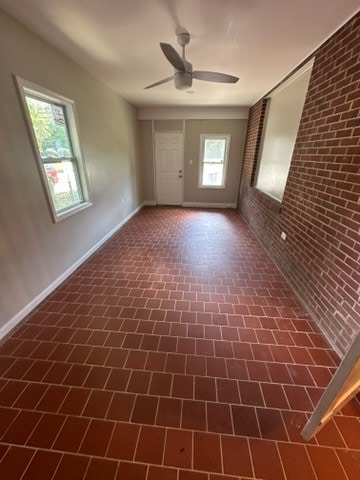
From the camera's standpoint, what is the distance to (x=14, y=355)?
1.59 m

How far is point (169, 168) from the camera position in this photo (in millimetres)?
5676

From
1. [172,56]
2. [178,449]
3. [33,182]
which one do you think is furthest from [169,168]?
[178,449]

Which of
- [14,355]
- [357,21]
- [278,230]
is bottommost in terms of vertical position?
[14,355]

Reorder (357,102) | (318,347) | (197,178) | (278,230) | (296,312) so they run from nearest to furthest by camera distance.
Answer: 1. (357,102)
2. (318,347)
3. (296,312)
4. (278,230)
5. (197,178)

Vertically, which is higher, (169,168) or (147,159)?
(147,159)

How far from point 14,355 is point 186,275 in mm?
1785

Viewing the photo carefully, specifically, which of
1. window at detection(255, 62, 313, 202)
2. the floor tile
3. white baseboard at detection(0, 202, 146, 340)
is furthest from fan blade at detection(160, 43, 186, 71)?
the floor tile

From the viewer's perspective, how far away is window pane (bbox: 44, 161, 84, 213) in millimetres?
2398

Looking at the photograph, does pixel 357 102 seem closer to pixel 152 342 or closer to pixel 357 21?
pixel 357 21

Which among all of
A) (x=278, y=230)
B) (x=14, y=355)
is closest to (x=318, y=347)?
(x=278, y=230)

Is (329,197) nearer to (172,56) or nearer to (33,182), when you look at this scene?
(172,56)

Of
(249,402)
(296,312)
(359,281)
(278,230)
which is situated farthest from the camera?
(278,230)

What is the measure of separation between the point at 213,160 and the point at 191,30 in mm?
3729

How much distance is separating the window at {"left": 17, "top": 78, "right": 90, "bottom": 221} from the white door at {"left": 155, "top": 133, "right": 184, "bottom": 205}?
311 cm
